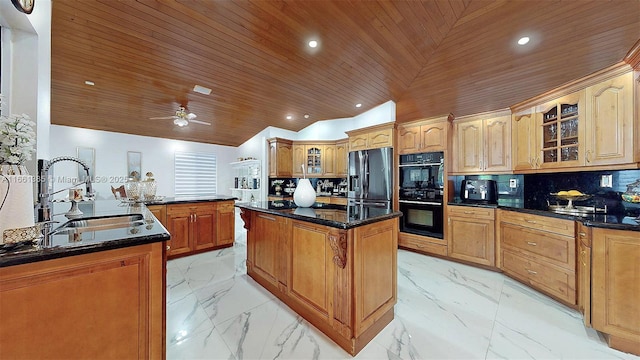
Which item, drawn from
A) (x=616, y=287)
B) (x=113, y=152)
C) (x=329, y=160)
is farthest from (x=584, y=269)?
(x=113, y=152)

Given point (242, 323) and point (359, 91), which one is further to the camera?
point (359, 91)

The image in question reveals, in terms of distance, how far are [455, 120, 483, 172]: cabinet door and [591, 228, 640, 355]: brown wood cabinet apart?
1857mm

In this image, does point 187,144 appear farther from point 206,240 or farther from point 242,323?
point 242,323

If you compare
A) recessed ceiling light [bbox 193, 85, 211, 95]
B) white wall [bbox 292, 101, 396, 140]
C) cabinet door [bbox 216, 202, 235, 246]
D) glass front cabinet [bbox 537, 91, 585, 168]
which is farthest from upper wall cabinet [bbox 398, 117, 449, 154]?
recessed ceiling light [bbox 193, 85, 211, 95]

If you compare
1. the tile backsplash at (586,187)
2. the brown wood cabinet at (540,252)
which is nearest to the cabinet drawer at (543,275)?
the brown wood cabinet at (540,252)

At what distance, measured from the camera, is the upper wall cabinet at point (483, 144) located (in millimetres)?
3227

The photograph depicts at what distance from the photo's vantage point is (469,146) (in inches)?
140

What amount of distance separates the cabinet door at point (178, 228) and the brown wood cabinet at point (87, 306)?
2.69 metres

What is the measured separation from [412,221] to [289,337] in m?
2.80

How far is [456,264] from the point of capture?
3.34 meters

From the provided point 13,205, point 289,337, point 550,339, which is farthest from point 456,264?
point 13,205

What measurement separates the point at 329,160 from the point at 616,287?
4489 millimetres

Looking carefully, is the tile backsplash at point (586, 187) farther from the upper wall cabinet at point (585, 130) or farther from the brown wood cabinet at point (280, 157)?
the brown wood cabinet at point (280, 157)

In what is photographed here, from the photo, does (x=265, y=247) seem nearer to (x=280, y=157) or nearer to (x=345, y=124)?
(x=280, y=157)
